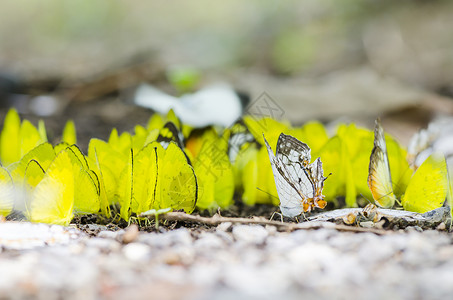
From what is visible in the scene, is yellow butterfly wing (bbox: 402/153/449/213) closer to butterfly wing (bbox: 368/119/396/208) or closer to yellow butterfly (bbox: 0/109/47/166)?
butterfly wing (bbox: 368/119/396/208)

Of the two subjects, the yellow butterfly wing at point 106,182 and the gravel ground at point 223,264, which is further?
the yellow butterfly wing at point 106,182

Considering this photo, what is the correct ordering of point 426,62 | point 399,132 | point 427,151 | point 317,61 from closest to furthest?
1. point 427,151
2. point 399,132
3. point 426,62
4. point 317,61

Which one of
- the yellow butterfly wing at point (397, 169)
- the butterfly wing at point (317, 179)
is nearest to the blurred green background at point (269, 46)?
the yellow butterfly wing at point (397, 169)

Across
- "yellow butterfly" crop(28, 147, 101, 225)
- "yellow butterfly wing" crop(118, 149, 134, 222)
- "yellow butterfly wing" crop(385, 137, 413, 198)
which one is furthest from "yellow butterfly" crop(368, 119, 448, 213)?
"yellow butterfly" crop(28, 147, 101, 225)

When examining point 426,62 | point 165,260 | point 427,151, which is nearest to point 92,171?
point 165,260

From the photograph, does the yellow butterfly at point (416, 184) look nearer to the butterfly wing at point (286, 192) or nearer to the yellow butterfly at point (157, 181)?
the butterfly wing at point (286, 192)

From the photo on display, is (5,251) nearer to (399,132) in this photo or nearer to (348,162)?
(348,162)
